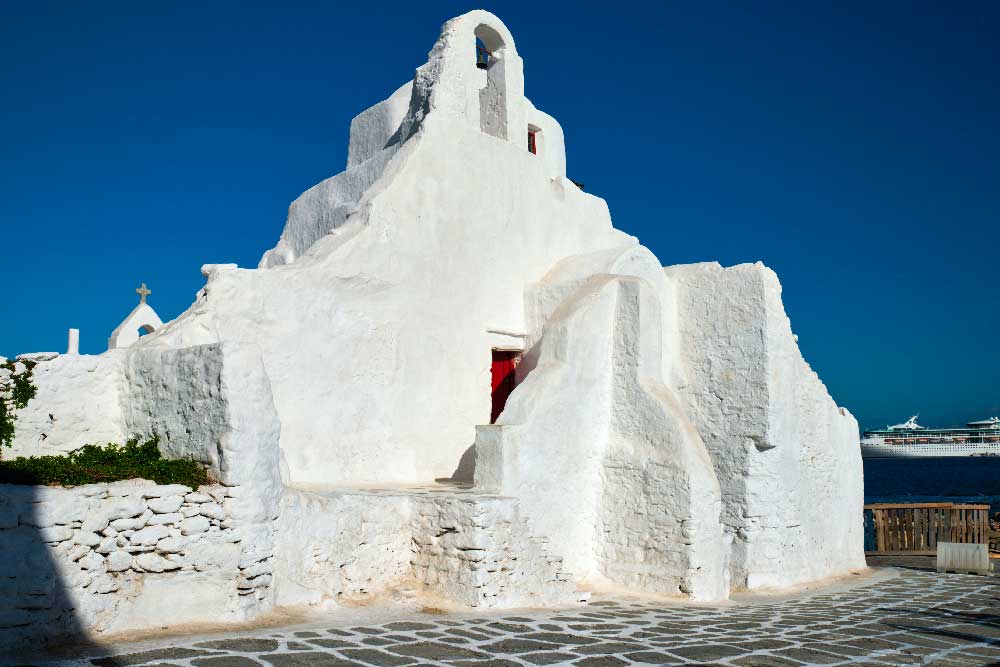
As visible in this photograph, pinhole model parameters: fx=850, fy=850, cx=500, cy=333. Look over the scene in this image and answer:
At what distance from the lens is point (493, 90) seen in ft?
44.6

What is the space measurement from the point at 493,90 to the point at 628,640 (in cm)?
906

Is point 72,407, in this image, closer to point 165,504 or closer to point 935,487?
point 165,504

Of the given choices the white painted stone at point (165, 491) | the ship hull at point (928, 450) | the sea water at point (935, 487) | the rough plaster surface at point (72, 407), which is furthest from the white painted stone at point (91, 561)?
the ship hull at point (928, 450)

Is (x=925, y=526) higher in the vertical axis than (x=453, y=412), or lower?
lower

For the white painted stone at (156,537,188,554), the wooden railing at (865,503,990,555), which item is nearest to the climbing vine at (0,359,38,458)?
the white painted stone at (156,537,188,554)

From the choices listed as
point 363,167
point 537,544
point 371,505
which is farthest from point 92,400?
point 363,167

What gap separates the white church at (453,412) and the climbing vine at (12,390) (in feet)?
0.43

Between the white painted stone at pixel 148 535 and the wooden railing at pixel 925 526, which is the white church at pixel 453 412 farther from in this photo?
the wooden railing at pixel 925 526

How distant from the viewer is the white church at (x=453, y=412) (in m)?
7.30

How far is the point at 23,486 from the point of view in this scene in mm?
6230

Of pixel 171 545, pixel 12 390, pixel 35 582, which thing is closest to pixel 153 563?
pixel 171 545

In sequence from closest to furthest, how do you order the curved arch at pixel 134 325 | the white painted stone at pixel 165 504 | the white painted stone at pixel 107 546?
the white painted stone at pixel 107 546 → the white painted stone at pixel 165 504 → the curved arch at pixel 134 325

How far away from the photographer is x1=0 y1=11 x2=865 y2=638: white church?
24.0ft

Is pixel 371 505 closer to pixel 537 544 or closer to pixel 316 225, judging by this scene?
pixel 537 544
